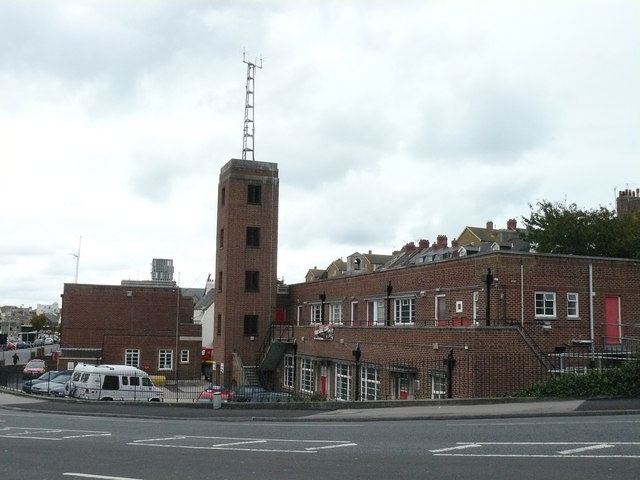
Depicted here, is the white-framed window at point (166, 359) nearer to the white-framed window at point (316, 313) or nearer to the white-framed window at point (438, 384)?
the white-framed window at point (316, 313)

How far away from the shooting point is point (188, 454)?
14.2 m

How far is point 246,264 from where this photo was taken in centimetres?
5219

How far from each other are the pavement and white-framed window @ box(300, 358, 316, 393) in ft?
53.6

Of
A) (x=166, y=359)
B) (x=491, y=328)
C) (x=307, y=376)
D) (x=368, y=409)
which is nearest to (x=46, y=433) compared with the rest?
(x=368, y=409)

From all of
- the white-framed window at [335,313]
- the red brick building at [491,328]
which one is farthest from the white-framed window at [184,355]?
the red brick building at [491,328]

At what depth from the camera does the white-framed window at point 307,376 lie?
148 ft

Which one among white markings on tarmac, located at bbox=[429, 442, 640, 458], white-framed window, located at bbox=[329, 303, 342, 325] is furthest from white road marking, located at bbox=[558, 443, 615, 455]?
white-framed window, located at bbox=[329, 303, 342, 325]

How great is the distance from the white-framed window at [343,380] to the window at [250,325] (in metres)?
12.1

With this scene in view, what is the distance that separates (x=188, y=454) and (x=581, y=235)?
41.4m

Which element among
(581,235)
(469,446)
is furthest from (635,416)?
(581,235)

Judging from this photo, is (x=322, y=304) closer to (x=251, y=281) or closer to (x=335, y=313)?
(x=335, y=313)

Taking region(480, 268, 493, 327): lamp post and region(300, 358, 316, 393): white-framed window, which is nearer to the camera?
region(480, 268, 493, 327): lamp post

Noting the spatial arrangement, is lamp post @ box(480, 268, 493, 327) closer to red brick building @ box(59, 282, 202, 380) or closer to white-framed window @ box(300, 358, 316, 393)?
white-framed window @ box(300, 358, 316, 393)

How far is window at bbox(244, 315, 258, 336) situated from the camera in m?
52.0
